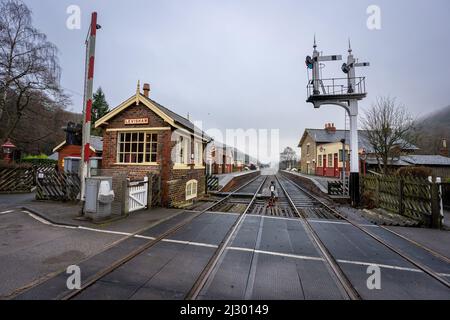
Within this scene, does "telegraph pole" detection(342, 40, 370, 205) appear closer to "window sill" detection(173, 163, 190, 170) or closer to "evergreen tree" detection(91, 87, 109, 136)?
"window sill" detection(173, 163, 190, 170)

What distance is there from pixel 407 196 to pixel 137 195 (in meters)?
11.0

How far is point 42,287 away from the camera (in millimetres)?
3080

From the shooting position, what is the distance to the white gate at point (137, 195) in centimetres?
796

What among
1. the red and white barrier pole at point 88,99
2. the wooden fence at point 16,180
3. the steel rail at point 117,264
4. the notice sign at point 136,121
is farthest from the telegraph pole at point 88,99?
the wooden fence at point 16,180

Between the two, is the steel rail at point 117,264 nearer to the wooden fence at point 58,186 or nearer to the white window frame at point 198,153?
the wooden fence at point 58,186

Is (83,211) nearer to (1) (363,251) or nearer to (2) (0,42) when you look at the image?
(1) (363,251)

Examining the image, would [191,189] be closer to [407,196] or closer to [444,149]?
[407,196]

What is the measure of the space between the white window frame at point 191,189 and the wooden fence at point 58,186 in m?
5.14

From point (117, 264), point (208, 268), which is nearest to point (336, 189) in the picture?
point (208, 268)

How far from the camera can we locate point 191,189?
1225 cm

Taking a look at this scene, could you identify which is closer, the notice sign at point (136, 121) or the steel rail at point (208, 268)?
the steel rail at point (208, 268)
